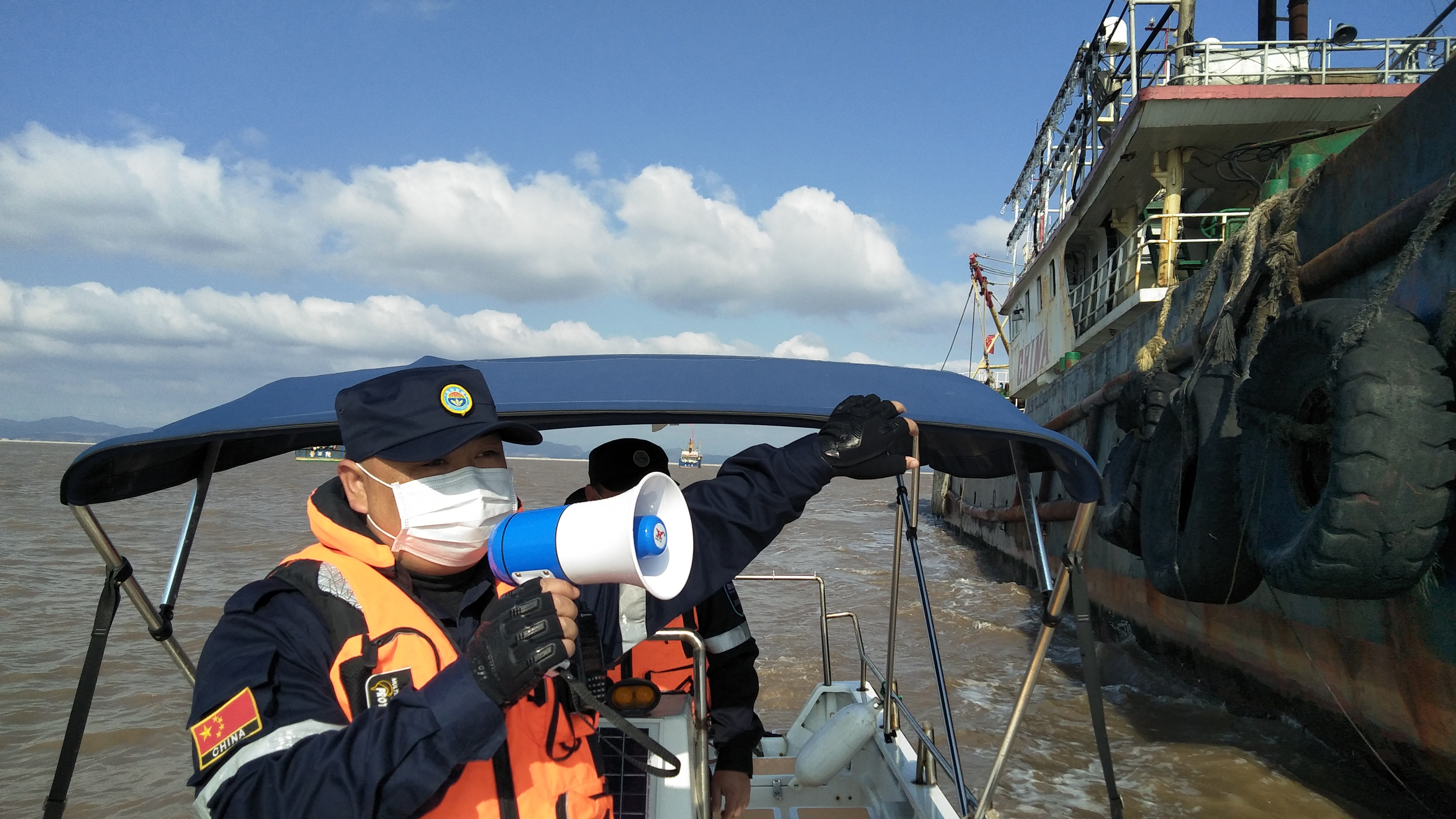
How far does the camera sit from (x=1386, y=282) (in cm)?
368

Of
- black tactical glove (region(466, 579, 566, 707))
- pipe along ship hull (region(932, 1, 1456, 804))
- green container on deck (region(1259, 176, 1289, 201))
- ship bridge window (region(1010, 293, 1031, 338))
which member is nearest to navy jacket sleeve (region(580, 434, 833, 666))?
black tactical glove (region(466, 579, 566, 707))

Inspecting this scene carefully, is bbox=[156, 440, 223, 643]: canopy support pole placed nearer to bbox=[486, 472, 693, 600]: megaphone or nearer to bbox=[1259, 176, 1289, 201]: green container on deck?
bbox=[486, 472, 693, 600]: megaphone

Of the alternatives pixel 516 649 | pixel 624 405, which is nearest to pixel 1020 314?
pixel 624 405

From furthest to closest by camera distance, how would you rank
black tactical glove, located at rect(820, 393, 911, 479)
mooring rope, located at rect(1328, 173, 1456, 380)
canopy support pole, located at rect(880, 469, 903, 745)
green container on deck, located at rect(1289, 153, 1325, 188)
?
1. green container on deck, located at rect(1289, 153, 1325, 188)
2. mooring rope, located at rect(1328, 173, 1456, 380)
3. canopy support pole, located at rect(880, 469, 903, 745)
4. black tactical glove, located at rect(820, 393, 911, 479)

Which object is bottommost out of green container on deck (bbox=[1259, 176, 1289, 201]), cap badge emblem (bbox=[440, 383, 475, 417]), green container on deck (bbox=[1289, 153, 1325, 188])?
cap badge emblem (bbox=[440, 383, 475, 417])

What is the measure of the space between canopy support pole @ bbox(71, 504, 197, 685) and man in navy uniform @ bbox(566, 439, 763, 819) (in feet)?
4.10

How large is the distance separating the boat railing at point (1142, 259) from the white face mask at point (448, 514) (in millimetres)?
7476

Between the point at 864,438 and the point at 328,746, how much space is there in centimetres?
113

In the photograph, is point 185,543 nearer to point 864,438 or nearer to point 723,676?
point 723,676

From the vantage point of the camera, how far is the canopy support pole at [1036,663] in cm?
238

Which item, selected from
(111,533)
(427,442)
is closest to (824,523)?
(111,533)

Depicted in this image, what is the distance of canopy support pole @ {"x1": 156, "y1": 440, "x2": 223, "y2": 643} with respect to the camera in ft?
8.03

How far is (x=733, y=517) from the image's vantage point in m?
1.90

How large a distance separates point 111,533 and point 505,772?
17593 millimetres
